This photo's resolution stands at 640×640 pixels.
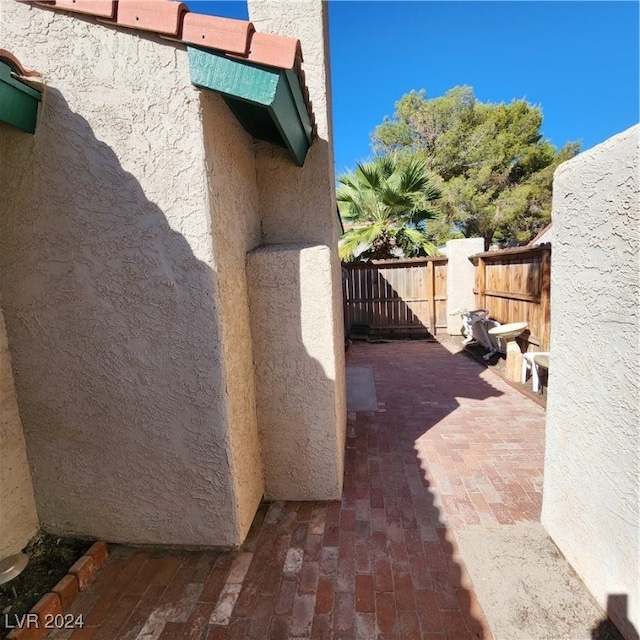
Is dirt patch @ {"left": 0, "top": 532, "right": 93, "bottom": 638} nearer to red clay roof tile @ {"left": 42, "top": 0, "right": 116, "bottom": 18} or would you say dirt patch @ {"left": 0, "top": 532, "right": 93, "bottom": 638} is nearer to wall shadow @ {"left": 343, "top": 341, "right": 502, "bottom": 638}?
wall shadow @ {"left": 343, "top": 341, "right": 502, "bottom": 638}

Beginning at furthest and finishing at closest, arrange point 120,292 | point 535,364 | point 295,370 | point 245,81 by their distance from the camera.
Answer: point 535,364 < point 295,370 < point 120,292 < point 245,81

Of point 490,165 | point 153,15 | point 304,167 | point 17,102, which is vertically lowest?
point 304,167

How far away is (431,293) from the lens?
1181cm

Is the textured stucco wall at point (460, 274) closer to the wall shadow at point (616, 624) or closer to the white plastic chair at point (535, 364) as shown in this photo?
the white plastic chair at point (535, 364)

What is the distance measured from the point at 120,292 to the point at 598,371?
345cm

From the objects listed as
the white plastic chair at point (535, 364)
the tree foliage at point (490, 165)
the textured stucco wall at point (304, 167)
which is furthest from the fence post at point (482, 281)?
the tree foliage at point (490, 165)

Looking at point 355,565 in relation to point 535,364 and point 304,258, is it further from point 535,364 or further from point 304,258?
point 535,364

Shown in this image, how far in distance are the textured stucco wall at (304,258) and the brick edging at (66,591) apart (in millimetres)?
1495

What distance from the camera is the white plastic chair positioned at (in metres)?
5.60

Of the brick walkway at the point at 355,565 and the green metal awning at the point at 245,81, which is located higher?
the green metal awning at the point at 245,81

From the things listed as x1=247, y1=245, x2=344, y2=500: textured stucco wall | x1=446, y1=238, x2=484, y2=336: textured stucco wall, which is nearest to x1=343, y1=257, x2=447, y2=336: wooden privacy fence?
x1=446, y1=238, x2=484, y2=336: textured stucco wall

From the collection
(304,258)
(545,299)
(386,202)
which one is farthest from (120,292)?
(386,202)

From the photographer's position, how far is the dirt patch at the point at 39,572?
2156mm

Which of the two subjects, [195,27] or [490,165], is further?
[490,165]
